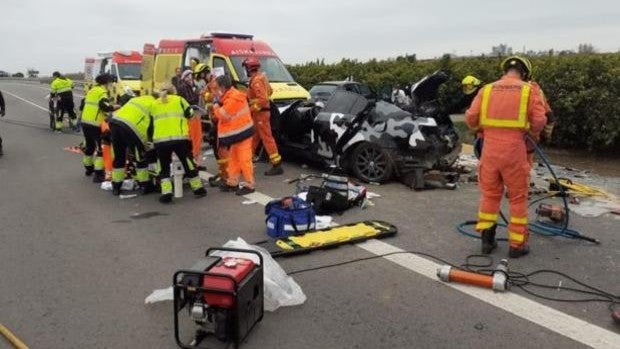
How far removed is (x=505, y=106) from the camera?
5203 millimetres

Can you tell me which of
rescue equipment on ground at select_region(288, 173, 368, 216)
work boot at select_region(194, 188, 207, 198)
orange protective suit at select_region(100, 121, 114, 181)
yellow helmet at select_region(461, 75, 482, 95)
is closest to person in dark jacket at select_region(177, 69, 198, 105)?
orange protective suit at select_region(100, 121, 114, 181)

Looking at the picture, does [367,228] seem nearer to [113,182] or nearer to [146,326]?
[146,326]

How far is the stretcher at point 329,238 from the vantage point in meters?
5.52

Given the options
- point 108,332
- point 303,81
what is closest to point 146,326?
point 108,332

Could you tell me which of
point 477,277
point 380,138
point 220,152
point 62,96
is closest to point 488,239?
point 477,277

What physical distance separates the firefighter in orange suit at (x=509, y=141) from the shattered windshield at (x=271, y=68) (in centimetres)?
819

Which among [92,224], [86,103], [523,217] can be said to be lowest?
[92,224]

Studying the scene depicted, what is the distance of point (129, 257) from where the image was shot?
5.48 m

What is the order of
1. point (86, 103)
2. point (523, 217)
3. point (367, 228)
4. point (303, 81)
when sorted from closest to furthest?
point (523, 217)
point (367, 228)
point (86, 103)
point (303, 81)

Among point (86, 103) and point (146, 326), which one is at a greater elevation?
point (86, 103)

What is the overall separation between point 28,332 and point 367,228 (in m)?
3.46

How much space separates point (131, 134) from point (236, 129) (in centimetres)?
144

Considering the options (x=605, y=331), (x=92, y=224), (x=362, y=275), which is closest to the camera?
(x=605, y=331)

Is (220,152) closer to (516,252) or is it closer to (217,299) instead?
(516,252)
